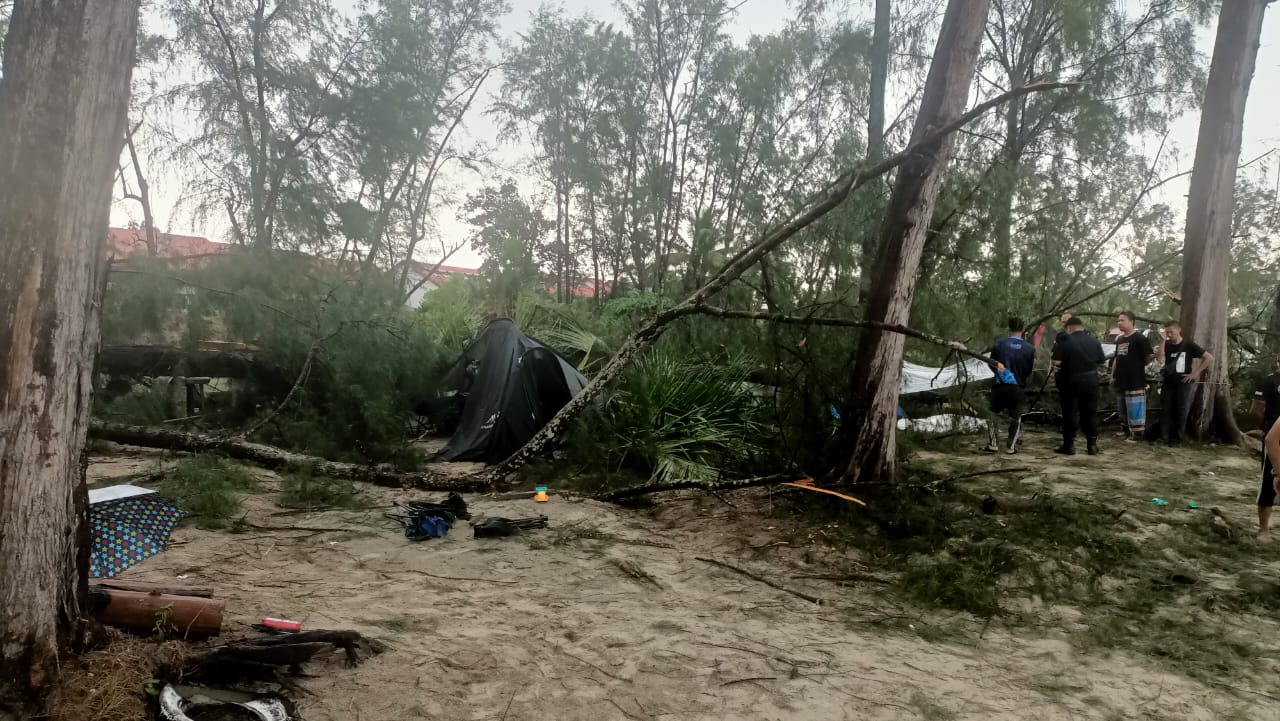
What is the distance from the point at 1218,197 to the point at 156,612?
12255 mm

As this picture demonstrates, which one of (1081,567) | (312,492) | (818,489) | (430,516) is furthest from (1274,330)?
(312,492)

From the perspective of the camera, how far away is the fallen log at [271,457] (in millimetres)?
5699

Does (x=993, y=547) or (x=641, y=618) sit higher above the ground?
(x=993, y=547)

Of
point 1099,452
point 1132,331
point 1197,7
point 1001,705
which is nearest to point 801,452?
point 1001,705

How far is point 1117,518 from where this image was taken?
511 centimetres

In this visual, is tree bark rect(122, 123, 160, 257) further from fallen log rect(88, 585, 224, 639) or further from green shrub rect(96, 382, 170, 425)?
fallen log rect(88, 585, 224, 639)

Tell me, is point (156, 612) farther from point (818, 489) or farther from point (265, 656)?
point (818, 489)

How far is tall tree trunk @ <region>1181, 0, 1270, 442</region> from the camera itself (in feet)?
31.0

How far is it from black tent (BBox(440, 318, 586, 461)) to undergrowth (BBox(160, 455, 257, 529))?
2483mm

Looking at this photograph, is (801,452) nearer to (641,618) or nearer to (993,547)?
(993,547)

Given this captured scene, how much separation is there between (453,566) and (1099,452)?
25.6 feet

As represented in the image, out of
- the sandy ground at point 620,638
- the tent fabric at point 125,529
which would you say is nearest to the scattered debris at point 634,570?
the sandy ground at point 620,638

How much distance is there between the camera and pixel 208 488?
517cm

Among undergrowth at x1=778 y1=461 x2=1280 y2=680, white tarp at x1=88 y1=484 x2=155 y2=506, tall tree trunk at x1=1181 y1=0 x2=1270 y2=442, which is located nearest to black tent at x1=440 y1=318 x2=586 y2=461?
undergrowth at x1=778 y1=461 x2=1280 y2=680
